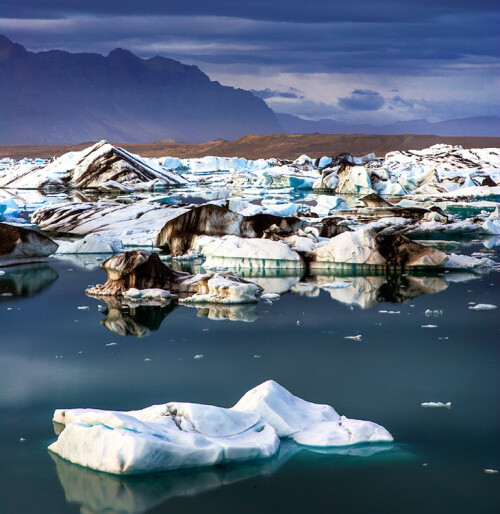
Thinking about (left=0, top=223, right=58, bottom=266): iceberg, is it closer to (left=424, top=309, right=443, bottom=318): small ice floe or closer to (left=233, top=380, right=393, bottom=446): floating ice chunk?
(left=424, top=309, right=443, bottom=318): small ice floe

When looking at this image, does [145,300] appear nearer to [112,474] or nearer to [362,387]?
[362,387]

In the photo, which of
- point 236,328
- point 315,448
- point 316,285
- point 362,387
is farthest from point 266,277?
point 315,448

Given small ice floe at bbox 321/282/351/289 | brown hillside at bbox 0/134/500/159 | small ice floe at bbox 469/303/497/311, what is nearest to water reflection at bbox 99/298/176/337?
small ice floe at bbox 321/282/351/289

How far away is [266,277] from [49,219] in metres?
5.79

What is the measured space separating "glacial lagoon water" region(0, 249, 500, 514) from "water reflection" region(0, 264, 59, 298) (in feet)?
0.17

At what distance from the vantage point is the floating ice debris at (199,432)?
324cm

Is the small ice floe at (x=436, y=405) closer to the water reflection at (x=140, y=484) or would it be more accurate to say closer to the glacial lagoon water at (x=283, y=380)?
the glacial lagoon water at (x=283, y=380)

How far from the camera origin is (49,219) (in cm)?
1291

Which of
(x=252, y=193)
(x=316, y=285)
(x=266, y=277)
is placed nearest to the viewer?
(x=316, y=285)

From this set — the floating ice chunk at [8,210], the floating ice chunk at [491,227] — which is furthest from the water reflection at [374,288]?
the floating ice chunk at [8,210]

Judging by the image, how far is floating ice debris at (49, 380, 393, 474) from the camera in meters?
3.24

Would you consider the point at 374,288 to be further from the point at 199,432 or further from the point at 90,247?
the point at 199,432

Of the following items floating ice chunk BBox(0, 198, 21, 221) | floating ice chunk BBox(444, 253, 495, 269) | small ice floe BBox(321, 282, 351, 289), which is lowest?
small ice floe BBox(321, 282, 351, 289)

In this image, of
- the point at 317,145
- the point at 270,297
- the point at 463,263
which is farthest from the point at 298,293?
the point at 317,145
